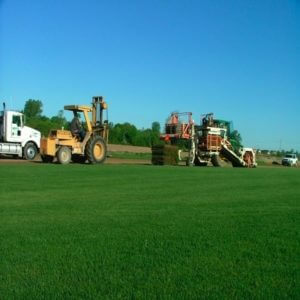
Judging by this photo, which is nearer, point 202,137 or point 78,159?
point 78,159

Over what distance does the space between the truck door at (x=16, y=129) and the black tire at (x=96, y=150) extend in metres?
5.29

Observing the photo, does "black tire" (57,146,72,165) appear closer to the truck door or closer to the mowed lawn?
the truck door

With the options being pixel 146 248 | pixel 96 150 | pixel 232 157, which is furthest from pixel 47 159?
pixel 146 248

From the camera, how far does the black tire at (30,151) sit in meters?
32.2

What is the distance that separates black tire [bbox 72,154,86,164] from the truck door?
397 cm

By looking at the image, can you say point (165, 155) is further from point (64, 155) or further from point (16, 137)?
point (16, 137)

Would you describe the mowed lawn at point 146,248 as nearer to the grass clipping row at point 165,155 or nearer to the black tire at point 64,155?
the black tire at point 64,155

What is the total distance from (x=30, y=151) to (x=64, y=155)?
5.20 meters

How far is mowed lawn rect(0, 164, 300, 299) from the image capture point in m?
4.91

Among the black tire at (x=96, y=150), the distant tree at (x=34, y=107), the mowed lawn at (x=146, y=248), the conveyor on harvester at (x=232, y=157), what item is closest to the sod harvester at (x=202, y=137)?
the conveyor on harvester at (x=232, y=157)

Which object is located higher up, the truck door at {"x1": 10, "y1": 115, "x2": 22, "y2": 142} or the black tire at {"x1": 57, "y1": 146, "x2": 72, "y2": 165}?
the truck door at {"x1": 10, "y1": 115, "x2": 22, "y2": 142}

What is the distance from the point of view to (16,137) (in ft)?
104

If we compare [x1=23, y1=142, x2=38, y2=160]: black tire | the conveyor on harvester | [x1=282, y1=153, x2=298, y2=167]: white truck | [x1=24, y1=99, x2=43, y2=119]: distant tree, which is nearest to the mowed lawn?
[x1=23, y1=142, x2=38, y2=160]: black tire


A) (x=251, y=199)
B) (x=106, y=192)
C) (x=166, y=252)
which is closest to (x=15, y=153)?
(x=106, y=192)
